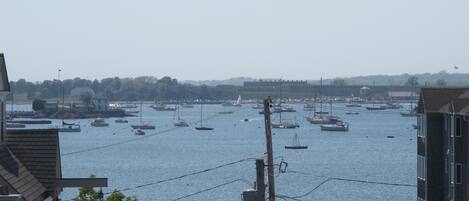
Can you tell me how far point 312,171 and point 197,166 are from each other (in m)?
13.8

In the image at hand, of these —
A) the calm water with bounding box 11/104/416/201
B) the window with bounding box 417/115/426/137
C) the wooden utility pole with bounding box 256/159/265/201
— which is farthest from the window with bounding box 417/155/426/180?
the calm water with bounding box 11/104/416/201

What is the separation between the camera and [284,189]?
8600 cm

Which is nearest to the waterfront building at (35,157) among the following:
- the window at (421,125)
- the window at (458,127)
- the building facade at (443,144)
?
the building facade at (443,144)

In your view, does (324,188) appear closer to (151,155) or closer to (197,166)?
(197,166)

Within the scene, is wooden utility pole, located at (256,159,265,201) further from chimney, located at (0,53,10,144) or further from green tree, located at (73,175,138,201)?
chimney, located at (0,53,10,144)

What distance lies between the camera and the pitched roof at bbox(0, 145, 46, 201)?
62.5 feet

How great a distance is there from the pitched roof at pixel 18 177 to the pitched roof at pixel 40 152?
0.27 metres

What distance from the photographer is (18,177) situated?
1969 cm

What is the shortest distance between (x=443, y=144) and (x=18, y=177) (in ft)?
75.1

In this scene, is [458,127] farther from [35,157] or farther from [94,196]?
[94,196]

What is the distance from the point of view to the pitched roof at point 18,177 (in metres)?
19.1

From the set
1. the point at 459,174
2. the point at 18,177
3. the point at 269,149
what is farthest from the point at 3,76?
the point at 459,174

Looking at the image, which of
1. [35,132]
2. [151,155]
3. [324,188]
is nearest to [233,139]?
[151,155]

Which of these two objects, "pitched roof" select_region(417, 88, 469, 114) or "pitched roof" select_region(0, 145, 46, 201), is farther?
"pitched roof" select_region(417, 88, 469, 114)
